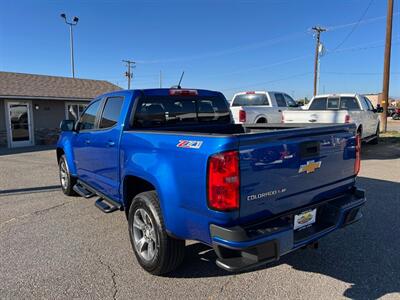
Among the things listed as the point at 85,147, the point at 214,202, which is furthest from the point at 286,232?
the point at 85,147

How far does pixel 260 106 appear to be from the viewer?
11789 millimetres

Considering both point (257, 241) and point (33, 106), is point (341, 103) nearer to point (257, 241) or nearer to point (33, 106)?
point (257, 241)

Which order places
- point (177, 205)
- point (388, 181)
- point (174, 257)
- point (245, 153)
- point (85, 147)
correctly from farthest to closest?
point (388, 181)
point (85, 147)
point (174, 257)
point (177, 205)
point (245, 153)

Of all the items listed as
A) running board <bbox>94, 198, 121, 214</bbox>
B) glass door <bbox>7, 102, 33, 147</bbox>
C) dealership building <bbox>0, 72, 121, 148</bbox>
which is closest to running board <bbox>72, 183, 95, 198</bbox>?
running board <bbox>94, 198, 121, 214</bbox>

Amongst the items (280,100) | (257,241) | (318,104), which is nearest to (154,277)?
(257,241)

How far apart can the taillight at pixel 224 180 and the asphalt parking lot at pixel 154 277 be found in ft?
3.47

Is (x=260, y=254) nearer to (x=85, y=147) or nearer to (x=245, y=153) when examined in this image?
(x=245, y=153)

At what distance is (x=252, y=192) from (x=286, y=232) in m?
0.45

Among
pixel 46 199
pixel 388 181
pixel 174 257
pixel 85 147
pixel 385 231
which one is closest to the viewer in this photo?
pixel 174 257

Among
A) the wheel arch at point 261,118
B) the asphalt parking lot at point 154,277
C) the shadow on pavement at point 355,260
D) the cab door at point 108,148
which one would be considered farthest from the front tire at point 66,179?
the wheel arch at point 261,118

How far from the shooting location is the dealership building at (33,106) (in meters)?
16.5

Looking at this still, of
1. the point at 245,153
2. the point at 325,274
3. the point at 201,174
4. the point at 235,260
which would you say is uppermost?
the point at 245,153

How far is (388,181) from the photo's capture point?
23.5 feet

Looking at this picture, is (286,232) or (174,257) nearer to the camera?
(286,232)
